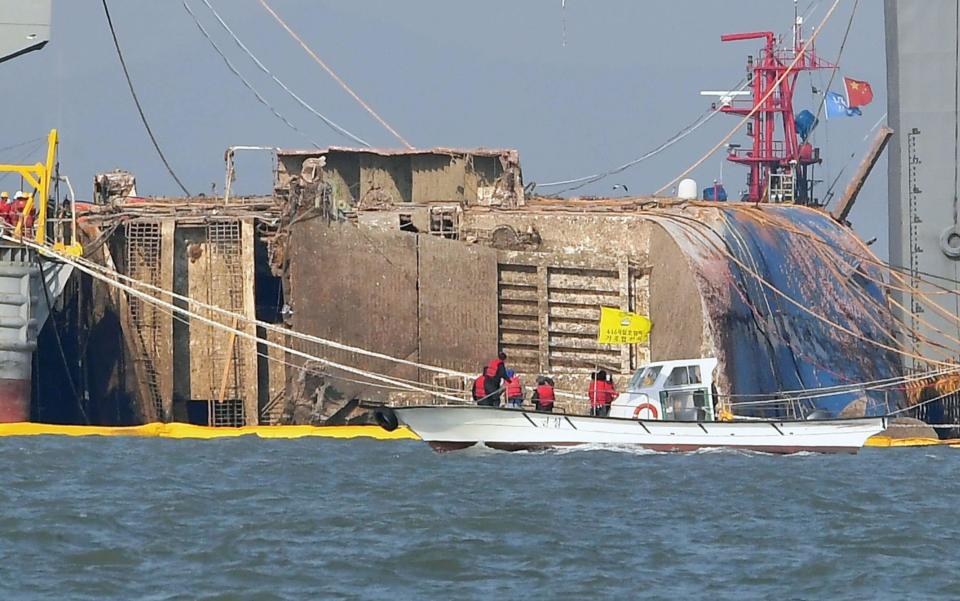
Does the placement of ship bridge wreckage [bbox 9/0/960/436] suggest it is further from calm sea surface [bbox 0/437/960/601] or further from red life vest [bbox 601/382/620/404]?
calm sea surface [bbox 0/437/960/601]

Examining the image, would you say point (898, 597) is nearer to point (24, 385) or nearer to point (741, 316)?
point (741, 316)

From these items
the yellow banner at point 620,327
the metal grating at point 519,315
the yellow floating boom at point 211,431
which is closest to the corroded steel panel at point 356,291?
the yellow floating boom at point 211,431

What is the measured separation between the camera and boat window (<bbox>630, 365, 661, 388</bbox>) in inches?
1406

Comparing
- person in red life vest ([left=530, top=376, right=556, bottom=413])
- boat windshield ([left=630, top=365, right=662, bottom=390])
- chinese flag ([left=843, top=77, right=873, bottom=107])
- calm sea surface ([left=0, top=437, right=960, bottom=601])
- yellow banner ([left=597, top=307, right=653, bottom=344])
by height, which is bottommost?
calm sea surface ([left=0, top=437, right=960, bottom=601])

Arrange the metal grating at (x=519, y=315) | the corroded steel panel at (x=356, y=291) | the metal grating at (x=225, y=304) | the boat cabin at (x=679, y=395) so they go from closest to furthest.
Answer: the boat cabin at (x=679, y=395) → the corroded steel panel at (x=356, y=291) → the metal grating at (x=519, y=315) → the metal grating at (x=225, y=304)

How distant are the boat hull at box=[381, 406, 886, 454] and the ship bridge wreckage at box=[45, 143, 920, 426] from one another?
398 cm

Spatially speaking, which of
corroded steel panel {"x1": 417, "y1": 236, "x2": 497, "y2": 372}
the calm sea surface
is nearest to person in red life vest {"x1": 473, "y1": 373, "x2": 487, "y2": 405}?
the calm sea surface

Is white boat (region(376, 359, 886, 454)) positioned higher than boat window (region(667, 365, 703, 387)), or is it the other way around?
boat window (region(667, 365, 703, 387))

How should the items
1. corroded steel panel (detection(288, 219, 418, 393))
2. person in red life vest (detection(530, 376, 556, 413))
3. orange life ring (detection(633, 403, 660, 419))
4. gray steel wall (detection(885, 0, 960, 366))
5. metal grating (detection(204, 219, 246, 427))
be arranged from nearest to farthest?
orange life ring (detection(633, 403, 660, 419))
person in red life vest (detection(530, 376, 556, 413))
corroded steel panel (detection(288, 219, 418, 393))
metal grating (detection(204, 219, 246, 427))
gray steel wall (detection(885, 0, 960, 366))

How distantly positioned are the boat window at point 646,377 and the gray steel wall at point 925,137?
11.7 m

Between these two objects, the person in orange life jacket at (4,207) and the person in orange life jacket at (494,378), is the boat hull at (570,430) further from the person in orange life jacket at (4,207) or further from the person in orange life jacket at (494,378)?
the person in orange life jacket at (4,207)

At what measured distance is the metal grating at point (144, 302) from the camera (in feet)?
139

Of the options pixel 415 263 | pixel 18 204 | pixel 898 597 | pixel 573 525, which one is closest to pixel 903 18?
pixel 415 263

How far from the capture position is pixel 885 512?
90.2 feet
